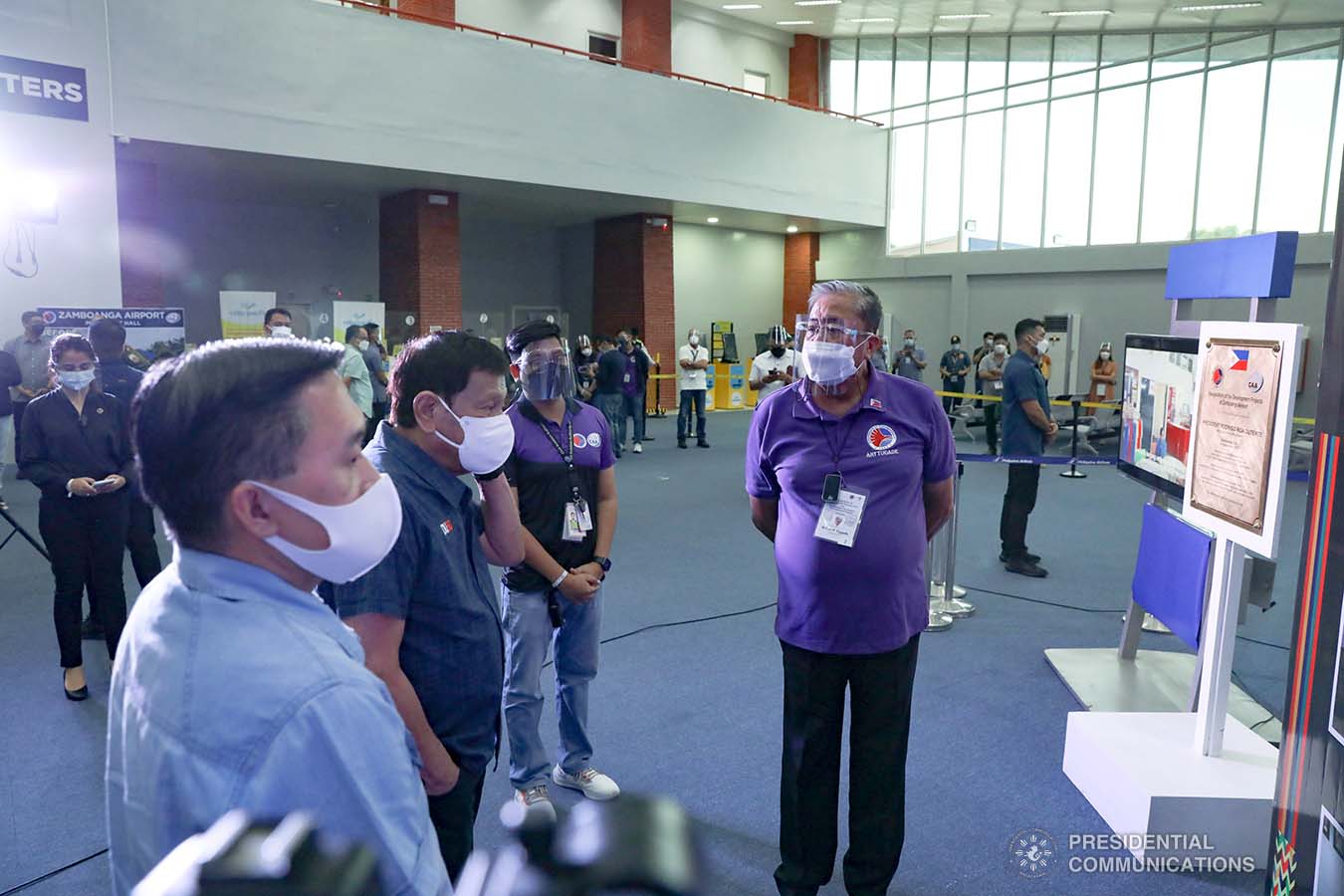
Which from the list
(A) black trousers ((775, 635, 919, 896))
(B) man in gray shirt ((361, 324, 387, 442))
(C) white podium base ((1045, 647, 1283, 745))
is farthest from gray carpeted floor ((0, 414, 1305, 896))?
(B) man in gray shirt ((361, 324, 387, 442))

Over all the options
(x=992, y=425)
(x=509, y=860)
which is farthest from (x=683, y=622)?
(x=992, y=425)

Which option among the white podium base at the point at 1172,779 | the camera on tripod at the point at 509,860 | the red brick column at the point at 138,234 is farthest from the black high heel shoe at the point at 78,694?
the red brick column at the point at 138,234

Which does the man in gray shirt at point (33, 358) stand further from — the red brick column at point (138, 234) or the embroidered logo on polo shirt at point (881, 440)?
the embroidered logo on polo shirt at point (881, 440)

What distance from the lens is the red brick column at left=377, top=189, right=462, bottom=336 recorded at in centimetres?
1332

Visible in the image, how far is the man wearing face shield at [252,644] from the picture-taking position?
78 centimetres

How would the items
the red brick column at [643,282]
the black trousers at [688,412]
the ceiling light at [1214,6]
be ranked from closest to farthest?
the ceiling light at [1214,6]
the black trousers at [688,412]
the red brick column at [643,282]

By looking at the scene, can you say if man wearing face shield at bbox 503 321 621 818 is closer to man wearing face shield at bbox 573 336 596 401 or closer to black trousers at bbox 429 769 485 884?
black trousers at bbox 429 769 485 884

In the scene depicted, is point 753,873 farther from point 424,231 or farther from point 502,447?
point 424,231

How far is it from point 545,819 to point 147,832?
38 centimetres

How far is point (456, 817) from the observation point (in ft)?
6.18

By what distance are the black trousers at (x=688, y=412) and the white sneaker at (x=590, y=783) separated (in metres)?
9.04

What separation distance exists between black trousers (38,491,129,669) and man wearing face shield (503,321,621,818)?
2277mm

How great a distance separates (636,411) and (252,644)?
1102 centimetres

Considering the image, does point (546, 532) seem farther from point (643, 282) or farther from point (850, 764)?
point (643, 282)
